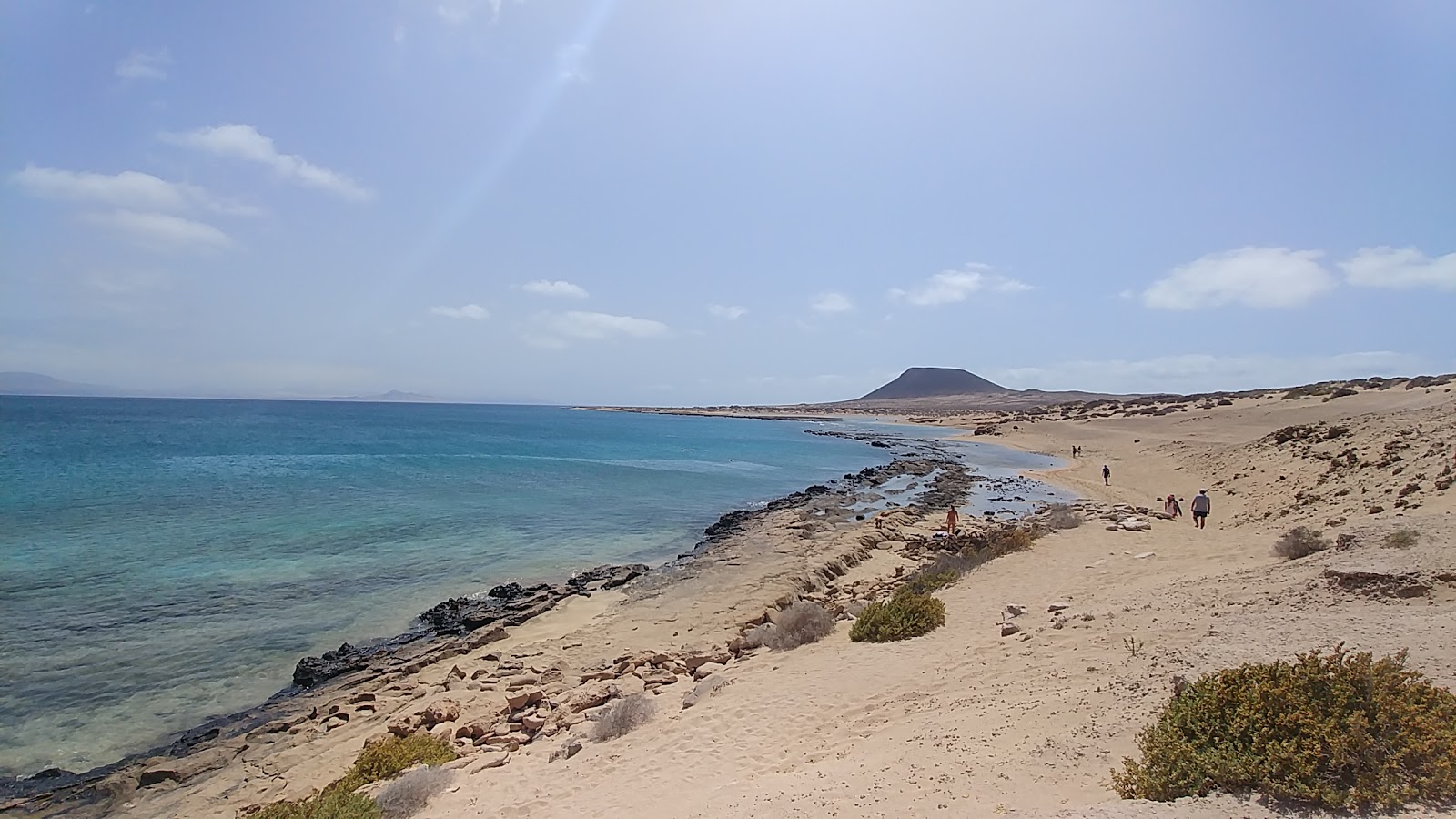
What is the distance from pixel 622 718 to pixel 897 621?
195 inches

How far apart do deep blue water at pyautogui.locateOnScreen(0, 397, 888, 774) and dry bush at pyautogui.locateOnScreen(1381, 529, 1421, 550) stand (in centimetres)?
1828

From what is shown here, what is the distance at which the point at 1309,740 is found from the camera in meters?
4.57

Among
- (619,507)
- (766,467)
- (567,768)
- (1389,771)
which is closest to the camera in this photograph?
(1389,771)

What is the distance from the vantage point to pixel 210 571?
62.8 ft

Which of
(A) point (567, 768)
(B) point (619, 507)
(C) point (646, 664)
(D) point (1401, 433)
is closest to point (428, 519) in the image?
(B) point (619, 507)

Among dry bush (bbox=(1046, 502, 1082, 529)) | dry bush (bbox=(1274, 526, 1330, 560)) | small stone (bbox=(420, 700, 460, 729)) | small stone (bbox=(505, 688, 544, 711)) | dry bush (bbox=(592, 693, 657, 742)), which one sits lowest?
small stone (bbox=(420, 700, 460, 729))

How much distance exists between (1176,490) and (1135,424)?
39524 millimetres

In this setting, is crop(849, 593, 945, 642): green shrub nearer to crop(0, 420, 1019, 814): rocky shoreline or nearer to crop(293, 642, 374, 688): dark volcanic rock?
crop(0, 420, 1019, 814): rocky shoreline

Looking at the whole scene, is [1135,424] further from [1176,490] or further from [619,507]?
[619,507]

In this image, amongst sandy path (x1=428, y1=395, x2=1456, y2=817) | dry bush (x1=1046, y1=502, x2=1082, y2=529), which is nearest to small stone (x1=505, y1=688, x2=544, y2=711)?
sandy path (x1=428, y1=395, x2=1456, y2=817)

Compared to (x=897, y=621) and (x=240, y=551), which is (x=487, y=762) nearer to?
(x=897, y=621)

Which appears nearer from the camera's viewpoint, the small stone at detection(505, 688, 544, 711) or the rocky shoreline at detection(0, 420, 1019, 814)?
the rocky shoreline at detection(0, 420, 1019, 814)

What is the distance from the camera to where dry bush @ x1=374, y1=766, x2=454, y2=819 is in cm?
731

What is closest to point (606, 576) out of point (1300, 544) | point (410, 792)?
point (410, 792)
